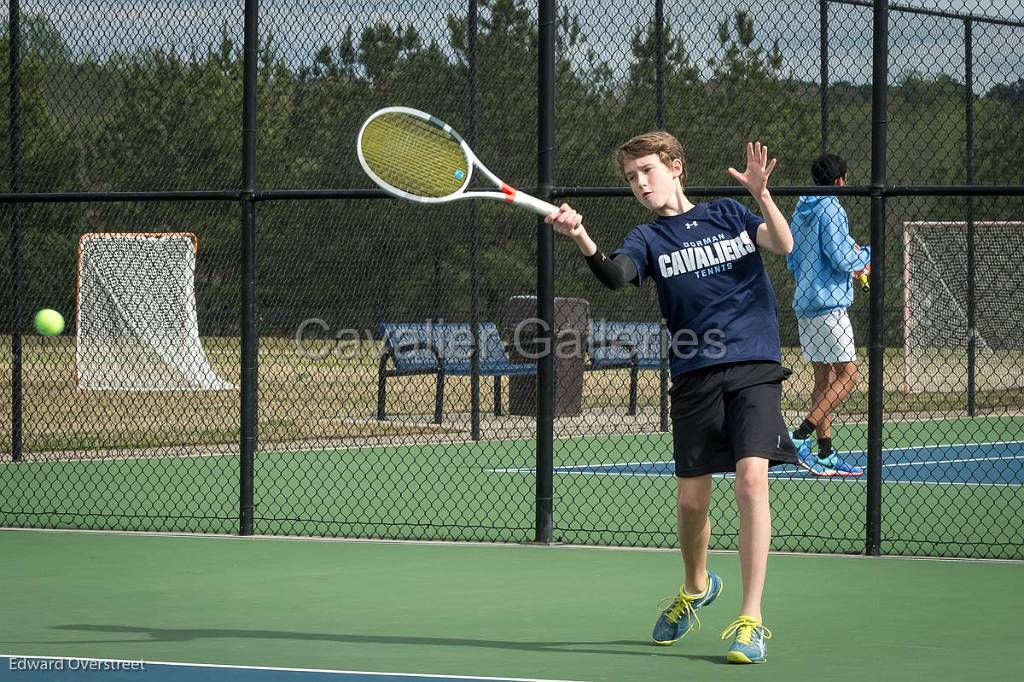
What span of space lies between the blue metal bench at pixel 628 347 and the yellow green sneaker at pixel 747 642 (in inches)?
292

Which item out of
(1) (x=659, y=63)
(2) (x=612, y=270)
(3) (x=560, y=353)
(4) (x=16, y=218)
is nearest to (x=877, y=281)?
(2) (x=612, y=270)

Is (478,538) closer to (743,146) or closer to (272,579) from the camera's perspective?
(272,579)

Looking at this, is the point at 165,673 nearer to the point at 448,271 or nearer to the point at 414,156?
the point at 414,156

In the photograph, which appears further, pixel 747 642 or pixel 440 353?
pixel 440 353

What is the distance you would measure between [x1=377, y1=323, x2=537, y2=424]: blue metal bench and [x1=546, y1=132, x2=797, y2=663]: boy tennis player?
671 centimetres

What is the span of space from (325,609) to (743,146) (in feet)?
25.6

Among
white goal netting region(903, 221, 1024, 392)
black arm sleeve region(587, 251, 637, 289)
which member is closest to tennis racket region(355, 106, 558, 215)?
black arm sleeve region(587, 251, 637, 289)

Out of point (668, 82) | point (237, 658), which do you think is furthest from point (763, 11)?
point (237, 658)

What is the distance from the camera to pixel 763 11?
32.1 feet

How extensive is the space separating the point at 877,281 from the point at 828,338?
2.55m

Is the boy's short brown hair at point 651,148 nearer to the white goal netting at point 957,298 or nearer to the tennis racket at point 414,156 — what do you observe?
the tennis racket at point 414,156

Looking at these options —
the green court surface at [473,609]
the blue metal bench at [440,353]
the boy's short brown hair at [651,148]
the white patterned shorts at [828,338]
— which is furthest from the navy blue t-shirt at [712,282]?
the blue metal bench at [440,353]

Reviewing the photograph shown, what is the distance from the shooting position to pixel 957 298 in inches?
616

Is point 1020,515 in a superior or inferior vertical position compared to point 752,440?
inferior
